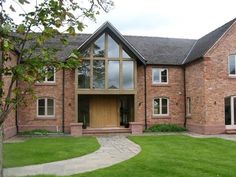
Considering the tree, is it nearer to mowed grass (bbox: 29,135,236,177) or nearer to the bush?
mowed grass (bbox: 29,135,236,177)

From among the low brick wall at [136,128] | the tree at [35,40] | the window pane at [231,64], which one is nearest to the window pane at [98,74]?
the low brick wall at [136,128]

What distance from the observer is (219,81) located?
25250 millimetres

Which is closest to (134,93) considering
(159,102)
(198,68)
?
(159,102)

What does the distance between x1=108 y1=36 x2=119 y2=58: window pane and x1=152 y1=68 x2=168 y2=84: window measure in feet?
12.7

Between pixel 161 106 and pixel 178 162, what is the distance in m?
16.2

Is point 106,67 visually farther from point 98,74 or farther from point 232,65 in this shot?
point 232,65

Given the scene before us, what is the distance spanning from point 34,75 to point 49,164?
820 cm

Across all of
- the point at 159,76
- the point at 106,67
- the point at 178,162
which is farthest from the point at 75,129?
the point at 178,162

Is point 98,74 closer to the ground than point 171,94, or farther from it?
farther from it

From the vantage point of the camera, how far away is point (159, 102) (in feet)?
92.9

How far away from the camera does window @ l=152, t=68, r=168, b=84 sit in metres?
28.3

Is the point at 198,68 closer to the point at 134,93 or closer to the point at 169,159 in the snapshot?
the point at 134,93

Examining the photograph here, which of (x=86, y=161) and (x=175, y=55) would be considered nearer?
(x=86, y=161)

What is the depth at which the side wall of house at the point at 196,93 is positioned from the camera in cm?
2498
